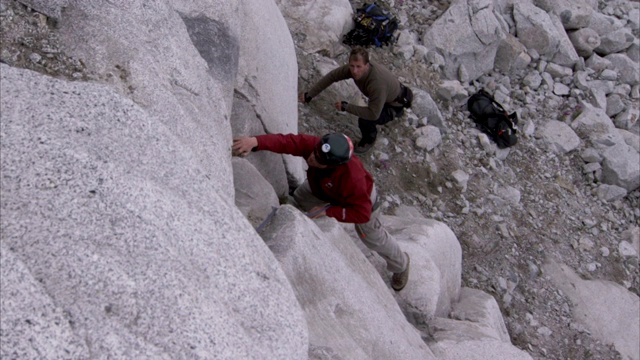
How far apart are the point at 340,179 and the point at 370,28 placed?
7.76 m

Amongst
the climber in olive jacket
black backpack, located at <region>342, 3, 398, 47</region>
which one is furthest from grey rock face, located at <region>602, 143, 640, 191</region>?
the climber in olive jacket

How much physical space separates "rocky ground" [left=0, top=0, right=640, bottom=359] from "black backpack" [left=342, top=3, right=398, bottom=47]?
0.39m

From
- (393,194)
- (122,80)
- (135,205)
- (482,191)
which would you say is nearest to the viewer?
(135,205)

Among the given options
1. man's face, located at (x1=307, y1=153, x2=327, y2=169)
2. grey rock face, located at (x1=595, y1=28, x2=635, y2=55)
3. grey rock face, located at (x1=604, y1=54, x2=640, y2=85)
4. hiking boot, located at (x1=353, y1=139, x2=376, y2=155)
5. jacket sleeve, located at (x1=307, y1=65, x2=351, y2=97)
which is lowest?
grey rock face, located at (x1=604, y1=54, x2=640, y2=85)

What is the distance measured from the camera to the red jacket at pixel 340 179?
23.7 ft

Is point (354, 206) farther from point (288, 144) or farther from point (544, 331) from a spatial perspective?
point (544, 331)

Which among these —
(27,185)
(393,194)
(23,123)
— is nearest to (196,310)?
(27,185)

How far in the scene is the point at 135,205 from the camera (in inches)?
171

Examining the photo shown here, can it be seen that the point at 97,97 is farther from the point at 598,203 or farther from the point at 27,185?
the point at 598,203

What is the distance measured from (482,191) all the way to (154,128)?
32.9ft

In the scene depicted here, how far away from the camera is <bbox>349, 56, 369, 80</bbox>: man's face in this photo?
999cm

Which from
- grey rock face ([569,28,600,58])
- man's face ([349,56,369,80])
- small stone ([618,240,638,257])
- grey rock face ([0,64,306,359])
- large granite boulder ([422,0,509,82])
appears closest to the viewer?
grey rock face ([0,64,306,359])

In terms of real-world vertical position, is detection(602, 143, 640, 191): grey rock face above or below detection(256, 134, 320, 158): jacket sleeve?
below

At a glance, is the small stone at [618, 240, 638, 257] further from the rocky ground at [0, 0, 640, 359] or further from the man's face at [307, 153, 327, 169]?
the man's face at [307, 153, 327, 169]
